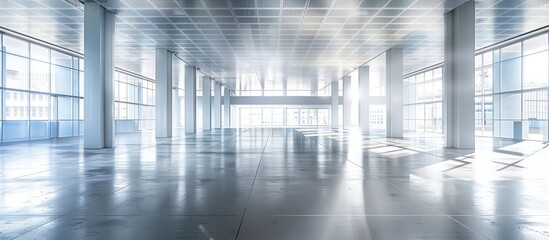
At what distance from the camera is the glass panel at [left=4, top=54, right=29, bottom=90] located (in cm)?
2377

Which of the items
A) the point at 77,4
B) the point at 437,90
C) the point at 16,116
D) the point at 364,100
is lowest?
the point at 16,116

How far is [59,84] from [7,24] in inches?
401

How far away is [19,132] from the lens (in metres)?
25.4

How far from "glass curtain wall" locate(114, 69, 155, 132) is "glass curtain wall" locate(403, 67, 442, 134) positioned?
32.9 meters

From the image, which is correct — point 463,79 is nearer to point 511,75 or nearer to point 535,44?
point 535,44

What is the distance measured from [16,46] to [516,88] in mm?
35130

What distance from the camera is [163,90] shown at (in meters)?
26.4

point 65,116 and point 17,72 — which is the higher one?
point 17,72

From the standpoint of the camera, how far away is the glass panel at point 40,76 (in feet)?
84.9

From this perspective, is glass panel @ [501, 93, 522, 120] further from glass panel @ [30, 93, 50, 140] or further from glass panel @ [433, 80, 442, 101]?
glass panel @ [30, 93, 50, 140]

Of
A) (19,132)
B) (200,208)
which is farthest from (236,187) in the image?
(19,132)


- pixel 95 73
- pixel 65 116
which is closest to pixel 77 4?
pixel 95 73

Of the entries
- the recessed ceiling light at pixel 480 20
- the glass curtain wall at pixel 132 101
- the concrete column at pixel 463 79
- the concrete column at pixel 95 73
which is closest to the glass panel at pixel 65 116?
the glass curtain wall at pixel 132 101

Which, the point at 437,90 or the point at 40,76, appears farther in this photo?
the point at 437,90
